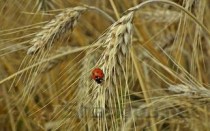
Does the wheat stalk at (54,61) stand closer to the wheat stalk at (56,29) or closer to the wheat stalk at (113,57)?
the wheat stalk at (56,29)

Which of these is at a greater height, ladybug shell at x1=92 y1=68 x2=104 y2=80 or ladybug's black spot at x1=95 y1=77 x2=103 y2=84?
ladybug shell at x1=92 y1=68 x2=104 y2=80

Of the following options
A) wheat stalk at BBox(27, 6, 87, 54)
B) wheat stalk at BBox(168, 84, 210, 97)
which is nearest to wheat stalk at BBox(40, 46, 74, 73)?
wheat stalk at BBox(27, 6, 87, 54)

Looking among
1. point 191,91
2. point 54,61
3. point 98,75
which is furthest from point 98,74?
point 54,61

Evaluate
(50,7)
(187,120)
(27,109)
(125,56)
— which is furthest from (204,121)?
(27,109)

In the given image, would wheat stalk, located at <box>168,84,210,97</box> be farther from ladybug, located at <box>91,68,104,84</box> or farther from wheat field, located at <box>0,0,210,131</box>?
ladybug, located at <box>91,68,104,84</box>

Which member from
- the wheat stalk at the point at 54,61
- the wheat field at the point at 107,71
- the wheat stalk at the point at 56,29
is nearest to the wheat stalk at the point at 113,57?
the wheat field at the point at 107,71

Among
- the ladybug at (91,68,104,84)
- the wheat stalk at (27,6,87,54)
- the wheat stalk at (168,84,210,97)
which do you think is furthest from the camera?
the wheat stalk at (27,6,87,54)

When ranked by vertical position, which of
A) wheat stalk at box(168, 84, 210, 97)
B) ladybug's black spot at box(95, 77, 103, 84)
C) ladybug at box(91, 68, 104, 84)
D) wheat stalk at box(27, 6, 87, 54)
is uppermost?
wheat stalk at box(27, 6, 87, 54)

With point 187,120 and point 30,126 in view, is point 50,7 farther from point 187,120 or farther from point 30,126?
point 187,120

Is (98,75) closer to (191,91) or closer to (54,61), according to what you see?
(191,91)
